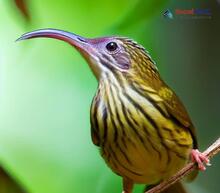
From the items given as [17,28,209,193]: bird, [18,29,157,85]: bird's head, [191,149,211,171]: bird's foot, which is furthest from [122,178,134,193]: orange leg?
[18,29,157,85]: bird's head

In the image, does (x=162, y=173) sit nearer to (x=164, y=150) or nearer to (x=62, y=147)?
(x=164, y=150)

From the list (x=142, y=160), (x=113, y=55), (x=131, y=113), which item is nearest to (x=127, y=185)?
(x=142, y=160)

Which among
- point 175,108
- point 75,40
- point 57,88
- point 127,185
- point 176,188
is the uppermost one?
point 75,40

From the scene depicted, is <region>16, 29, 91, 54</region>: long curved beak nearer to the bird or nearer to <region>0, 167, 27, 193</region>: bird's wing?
the bird

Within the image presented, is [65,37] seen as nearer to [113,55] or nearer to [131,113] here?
[113,55]

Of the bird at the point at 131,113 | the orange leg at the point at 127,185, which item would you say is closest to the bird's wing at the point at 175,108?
the bird at the point at 131,113

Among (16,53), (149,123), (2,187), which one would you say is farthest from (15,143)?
(149,123)
